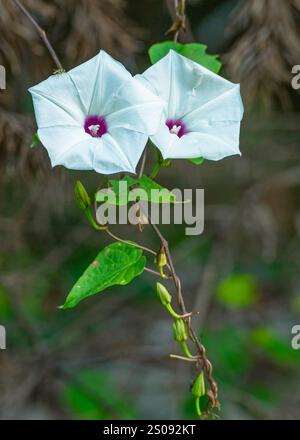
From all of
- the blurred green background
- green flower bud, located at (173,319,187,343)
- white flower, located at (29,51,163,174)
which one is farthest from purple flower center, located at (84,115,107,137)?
the blurred green background

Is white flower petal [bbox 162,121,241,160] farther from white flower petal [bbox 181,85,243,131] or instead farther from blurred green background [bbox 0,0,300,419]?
blurred green background [bbox 0,0,300,419]

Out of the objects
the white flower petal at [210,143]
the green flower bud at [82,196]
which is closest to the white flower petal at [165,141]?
the white flower petal at [210,143]

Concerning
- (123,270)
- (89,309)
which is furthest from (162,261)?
(89,309)

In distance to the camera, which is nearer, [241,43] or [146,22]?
[241,43]

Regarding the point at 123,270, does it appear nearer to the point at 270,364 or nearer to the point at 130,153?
the point at 130,153

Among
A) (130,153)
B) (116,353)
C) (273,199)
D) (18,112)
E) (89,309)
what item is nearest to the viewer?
(130,153)
